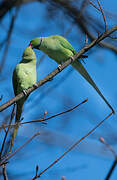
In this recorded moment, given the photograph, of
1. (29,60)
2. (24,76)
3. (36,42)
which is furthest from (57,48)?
(24,76)

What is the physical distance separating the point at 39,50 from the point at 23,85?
851mm

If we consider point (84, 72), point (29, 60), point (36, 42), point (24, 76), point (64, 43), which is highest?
point (36, 42)

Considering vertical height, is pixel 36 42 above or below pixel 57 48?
above

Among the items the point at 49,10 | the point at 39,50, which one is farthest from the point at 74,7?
the point at 39,50

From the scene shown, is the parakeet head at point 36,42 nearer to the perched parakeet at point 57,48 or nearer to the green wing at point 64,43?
the perched parakeet at point 57,48

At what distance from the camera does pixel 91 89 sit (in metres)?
2.95

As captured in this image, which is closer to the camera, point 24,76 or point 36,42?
point 24,76

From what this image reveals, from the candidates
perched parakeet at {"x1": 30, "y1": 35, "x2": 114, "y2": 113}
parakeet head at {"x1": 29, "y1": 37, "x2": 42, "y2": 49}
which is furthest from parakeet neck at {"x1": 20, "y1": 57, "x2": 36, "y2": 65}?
parakeet head at {"x1": 29, "y1": 37, "x2": 42, "y2": 49}

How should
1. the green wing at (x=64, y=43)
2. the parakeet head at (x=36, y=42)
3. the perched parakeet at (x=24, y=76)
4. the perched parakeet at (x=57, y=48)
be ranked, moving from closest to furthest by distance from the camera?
the perched parakeet at (x=24, y=76) < the perched parakeet at (x=57, y=48) < the green wing at (x=64, y=43) < the parakeet head at (x=36, y=42)

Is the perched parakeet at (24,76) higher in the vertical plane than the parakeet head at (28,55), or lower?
lower

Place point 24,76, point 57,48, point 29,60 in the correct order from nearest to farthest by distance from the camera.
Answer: point 24,76 → point 29,60 → point 57,48

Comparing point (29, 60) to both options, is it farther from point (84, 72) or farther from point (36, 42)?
point (84, 72)

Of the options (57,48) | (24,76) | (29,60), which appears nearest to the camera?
(24,76)

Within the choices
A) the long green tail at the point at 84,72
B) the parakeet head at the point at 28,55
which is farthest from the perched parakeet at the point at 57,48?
the parakeet head at the point at 28,55
